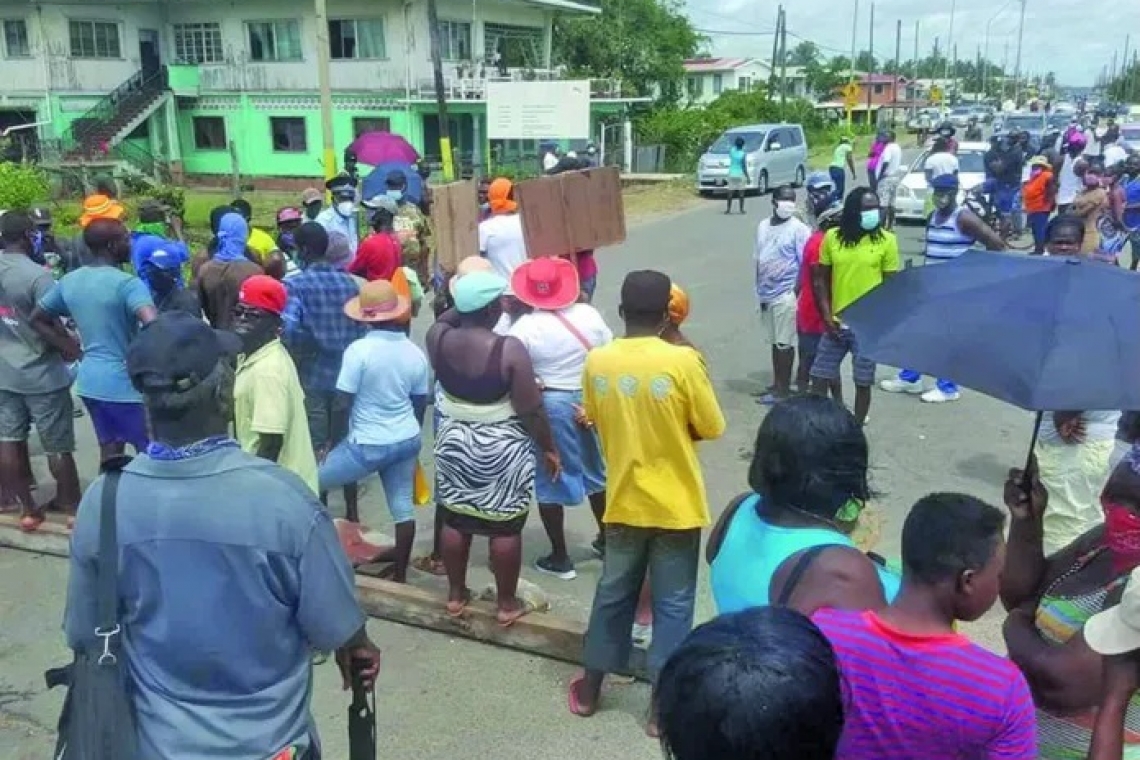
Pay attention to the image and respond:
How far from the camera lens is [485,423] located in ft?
14.9

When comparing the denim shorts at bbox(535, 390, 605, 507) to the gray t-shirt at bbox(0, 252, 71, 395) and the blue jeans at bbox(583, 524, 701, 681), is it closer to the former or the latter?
the blue jeans at bbox(583, 524, 701, 681)

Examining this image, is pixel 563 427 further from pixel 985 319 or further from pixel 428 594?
pixel 985 319

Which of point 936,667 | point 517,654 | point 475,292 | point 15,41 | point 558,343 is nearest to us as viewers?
point 936,667

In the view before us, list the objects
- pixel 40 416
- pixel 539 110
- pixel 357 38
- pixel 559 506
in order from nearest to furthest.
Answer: pixel 559 506 < pixel 40 416 < pixel 539 110 < pixel 357 38

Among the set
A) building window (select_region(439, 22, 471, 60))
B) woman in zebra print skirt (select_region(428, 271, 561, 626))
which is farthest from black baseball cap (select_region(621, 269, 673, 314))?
building window (select_region(439, 22, 471, 60))

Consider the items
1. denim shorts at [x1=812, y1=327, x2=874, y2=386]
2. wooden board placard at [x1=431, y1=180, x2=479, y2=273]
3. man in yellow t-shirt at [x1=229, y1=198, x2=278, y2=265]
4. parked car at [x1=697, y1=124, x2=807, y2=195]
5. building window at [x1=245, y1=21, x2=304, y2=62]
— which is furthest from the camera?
building window at [x1=245, y1=21, x2=304, y2=62]

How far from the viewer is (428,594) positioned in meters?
5.02

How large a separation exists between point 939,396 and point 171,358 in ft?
24.2

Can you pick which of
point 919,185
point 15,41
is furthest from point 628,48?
point 919,185

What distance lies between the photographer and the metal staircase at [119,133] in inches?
1207

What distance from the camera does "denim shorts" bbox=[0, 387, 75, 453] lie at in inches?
228

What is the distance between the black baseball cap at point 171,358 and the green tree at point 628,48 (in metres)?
37.4

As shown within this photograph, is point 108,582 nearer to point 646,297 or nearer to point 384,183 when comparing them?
point 646,297

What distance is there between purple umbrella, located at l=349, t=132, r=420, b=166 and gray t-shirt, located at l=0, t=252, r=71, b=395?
308 inches
